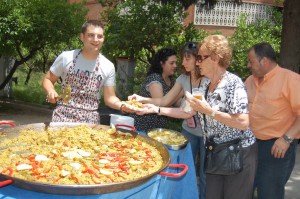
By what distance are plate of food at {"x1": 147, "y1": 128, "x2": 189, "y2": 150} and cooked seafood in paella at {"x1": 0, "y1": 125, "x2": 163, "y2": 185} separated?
0.21m

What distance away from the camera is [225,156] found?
262 cm

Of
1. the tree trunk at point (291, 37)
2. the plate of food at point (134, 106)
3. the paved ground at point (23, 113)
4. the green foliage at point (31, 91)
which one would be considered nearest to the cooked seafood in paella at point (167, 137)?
the plate of food at point (134, 106)

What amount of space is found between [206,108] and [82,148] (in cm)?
81

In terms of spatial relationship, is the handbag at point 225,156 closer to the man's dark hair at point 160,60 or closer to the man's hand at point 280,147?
the man's hand at point 280,147

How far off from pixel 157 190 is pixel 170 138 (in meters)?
0.92

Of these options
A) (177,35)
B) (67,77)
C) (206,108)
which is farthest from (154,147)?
(177,35)

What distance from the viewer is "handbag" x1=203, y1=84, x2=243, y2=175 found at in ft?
8.58

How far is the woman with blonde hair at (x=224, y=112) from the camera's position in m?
2.47

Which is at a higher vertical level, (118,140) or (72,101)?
(72,101)

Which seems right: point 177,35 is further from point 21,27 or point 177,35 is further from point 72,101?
point 72,101

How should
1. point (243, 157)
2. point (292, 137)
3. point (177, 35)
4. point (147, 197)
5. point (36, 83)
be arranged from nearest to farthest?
point (147, 197) → point (243, 157) → point (292, 137) → point (177, 35) → point (36, 83)

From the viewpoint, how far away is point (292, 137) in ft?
9.85

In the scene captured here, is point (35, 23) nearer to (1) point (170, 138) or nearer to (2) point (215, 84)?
(1) point (170, 138)

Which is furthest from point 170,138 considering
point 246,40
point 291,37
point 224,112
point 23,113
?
point 23,113
